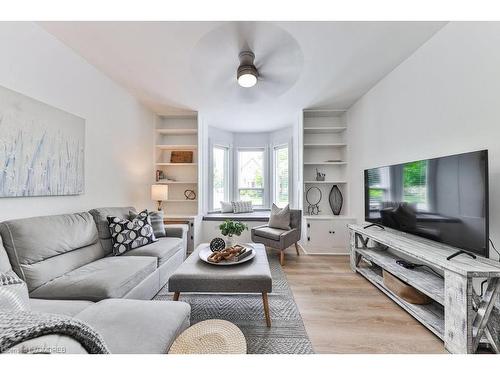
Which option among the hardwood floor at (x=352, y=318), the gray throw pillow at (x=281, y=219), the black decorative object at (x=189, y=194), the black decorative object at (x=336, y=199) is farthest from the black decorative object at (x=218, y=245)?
the black decorative object at (x=336, y=199)

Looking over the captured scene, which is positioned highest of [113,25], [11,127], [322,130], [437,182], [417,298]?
[113,25]

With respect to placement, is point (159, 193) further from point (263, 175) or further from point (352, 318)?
point (352, 318)

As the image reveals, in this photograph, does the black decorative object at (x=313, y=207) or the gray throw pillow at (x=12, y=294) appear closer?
the gray throw pillow at (x=12, y=294)

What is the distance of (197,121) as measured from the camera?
385 cm

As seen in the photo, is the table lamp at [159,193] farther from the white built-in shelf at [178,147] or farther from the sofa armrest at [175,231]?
the white built-in shelf at [178,147]

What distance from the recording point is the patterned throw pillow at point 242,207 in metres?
4.51

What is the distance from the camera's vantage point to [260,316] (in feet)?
5.88

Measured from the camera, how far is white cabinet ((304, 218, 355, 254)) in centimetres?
341

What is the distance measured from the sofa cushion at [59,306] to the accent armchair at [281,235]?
230 centimetres

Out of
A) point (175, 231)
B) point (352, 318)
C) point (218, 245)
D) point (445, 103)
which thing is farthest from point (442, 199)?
point (175, 231)

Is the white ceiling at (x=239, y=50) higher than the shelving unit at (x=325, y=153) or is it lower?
higher
